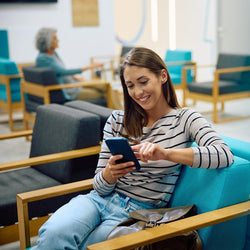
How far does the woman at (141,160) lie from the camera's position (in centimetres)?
150

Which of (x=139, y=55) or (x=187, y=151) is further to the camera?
(x=139, y=55)

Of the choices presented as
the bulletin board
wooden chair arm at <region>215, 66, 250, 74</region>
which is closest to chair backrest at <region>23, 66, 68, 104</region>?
wooden chair arm at <region>215, 66, 250, 74</region>

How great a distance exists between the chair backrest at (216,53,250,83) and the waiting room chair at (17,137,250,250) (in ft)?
11.1

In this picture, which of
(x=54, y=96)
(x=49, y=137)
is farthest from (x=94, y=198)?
(x=54, y=96)

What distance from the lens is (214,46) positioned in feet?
17.8

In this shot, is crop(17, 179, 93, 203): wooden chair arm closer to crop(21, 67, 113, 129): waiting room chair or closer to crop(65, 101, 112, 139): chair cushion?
crop(65, 101, 112, 139): chair cushion

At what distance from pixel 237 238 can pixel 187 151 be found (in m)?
0.40

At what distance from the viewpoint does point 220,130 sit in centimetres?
469

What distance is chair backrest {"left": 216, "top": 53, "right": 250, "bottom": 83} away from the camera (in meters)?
4.96

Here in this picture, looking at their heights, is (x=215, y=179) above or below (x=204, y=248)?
above

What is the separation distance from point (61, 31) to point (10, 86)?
199 cm

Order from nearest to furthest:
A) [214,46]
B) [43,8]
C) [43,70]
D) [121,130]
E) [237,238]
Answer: [237,238], [121,130], [43,70], [214,46], [43,8]

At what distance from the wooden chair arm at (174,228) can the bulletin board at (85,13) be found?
5823mm

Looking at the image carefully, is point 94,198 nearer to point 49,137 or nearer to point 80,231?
point 80,231
